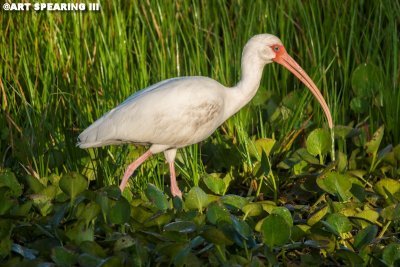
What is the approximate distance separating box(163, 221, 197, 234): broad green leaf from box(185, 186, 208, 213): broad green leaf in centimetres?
55

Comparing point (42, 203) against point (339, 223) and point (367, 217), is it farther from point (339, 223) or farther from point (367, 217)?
point (367, 217)

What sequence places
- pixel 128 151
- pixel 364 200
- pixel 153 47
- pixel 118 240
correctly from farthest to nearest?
pixel 153 47, pixel 128 151, pixel 364 200, pixel 118 240

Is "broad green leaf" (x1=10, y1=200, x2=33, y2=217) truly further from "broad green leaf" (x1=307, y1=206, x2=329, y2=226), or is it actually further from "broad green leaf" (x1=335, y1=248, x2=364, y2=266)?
"broad green leaf" (x1=335, y1=248, x2=364, y2=266)

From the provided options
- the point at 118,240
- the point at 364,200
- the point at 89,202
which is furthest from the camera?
the point at 364,200

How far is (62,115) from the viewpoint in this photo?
7.18m

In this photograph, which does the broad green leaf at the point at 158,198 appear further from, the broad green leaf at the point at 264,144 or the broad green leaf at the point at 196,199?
the broad green leaf at the point at 264,144

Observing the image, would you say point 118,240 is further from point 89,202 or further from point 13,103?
point 13,103

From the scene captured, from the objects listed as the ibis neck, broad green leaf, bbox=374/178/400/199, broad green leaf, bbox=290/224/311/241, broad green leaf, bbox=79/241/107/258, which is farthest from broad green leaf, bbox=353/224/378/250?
the ibis neck

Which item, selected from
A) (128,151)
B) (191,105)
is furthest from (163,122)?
(128,151)

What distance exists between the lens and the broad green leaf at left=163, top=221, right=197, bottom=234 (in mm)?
5078

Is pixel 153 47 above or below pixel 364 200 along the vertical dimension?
above

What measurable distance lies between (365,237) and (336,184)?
2.61 ft

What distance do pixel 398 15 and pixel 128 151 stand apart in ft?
7.31

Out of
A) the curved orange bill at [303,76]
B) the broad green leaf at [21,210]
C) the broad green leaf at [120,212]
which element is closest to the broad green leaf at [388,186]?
the curved orange bill at [303,76]
